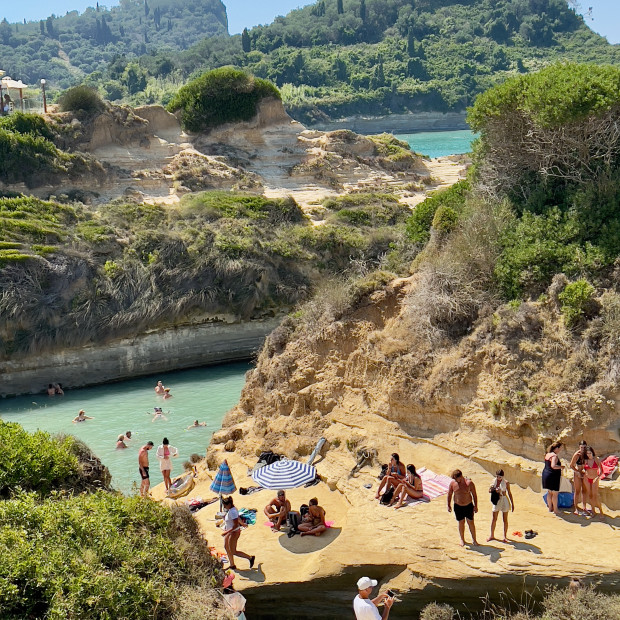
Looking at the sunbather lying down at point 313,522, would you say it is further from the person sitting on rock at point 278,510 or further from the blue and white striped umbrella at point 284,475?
the blue and white striped umbrella at point 284,475

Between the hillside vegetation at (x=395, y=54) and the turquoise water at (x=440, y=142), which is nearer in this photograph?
the turquoise water at (x=440, y=142)

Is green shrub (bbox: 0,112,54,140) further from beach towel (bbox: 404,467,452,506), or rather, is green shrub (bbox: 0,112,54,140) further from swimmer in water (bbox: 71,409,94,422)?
beach towel (bbox: 404,467,452,506)

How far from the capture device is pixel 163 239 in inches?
1236

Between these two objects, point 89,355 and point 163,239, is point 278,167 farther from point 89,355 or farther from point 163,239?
point 89,355

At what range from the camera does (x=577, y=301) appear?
582 inches

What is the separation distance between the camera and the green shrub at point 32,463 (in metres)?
12.3

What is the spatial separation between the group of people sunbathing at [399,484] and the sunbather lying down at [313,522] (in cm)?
106

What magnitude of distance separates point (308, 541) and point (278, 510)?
901 mm

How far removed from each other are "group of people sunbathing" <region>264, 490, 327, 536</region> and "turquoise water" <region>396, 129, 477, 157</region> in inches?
2792

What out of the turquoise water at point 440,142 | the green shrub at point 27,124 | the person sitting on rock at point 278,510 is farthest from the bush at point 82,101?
the turquoise water at point 440,142

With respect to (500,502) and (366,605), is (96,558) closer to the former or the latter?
(366,605)

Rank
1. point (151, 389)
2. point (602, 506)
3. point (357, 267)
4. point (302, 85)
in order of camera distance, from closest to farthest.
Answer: point (602, 506)
point (357, 267)
point (151, 389)
point (302, 85)

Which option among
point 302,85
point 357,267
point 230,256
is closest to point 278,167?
point 230,256

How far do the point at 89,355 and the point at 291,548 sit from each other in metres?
16.5
